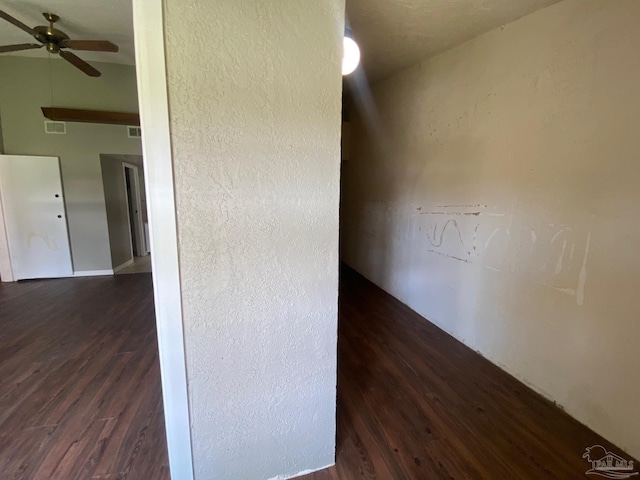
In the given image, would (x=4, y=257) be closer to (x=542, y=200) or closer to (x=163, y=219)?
(x=163, y=219)

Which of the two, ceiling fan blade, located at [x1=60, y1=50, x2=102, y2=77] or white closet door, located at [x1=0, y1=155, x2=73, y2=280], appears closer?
ceiling fan blade, located at [x1=60, y1=50, x2=102, y2=77]

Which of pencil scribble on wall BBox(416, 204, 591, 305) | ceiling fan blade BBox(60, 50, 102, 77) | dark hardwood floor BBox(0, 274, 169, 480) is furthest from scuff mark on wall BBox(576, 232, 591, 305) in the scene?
ceiling fan blade BBox(60, 50, 102, 77)

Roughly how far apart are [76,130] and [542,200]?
582cm

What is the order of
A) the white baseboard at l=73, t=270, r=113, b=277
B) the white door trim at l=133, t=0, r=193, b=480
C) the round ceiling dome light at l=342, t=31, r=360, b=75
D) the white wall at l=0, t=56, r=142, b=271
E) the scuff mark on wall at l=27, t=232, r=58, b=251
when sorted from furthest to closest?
the white baseboard at l=73, t=270, r=113, b=277 → the scuff mark on wall at l=27, t=232, r=58, b=251 → the white wall at l=0, t=56, r=142, b=271 → the round ceiling dome light at l=342, t=31, r=360, b=75 → the white door trim at l=133, t=0, r=193, b=480

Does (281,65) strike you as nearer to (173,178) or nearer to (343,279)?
(173,178)

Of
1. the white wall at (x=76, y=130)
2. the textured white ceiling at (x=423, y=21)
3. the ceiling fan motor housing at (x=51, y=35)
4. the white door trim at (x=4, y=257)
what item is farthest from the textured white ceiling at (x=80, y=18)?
the white door trim at (x=4, y=257)

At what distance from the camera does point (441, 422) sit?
1.69 meters

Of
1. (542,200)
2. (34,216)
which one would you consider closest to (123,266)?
(34,216)

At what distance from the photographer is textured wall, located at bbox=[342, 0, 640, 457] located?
4.91ft

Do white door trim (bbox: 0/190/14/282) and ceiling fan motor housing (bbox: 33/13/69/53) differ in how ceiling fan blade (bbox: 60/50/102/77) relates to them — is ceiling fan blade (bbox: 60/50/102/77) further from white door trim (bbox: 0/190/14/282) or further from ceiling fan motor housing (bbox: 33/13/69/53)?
white door trim (bbox: 0/190/14/282)

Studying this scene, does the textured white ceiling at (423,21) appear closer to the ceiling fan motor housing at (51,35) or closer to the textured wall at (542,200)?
the textured wall at (542,200)

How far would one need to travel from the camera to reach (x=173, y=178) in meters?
0.96

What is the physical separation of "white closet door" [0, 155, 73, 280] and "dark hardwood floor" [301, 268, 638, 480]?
472 cm

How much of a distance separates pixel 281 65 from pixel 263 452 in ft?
5.34
